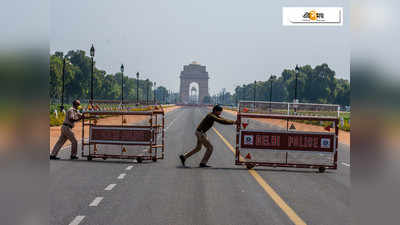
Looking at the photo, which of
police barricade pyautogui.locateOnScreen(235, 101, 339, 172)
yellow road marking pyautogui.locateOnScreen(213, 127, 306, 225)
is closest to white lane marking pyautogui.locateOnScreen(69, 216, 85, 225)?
yellow road marking pyautogui.locateOnScreen(213, 127, 306, 225)

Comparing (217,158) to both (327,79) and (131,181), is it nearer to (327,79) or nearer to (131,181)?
(131,181)

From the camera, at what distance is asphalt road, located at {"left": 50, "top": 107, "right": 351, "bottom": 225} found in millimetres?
7277

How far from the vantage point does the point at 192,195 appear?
30.8ft

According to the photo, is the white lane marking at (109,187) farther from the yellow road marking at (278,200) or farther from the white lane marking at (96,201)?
the yellow road marking at (278,200)

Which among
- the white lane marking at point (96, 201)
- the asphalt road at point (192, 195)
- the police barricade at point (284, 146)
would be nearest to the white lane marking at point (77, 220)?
the asphalt road at point (192, 195)

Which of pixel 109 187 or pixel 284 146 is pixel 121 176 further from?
pixel 284 146

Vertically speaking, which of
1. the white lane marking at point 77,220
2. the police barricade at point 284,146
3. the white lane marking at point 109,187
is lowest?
the white lane marking at point 109,187

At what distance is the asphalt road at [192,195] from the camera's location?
23.9 feet

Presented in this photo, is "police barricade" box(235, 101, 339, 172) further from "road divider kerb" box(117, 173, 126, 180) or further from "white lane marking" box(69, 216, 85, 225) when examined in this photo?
"white lane marking" box(69, 216, 85, 225)
